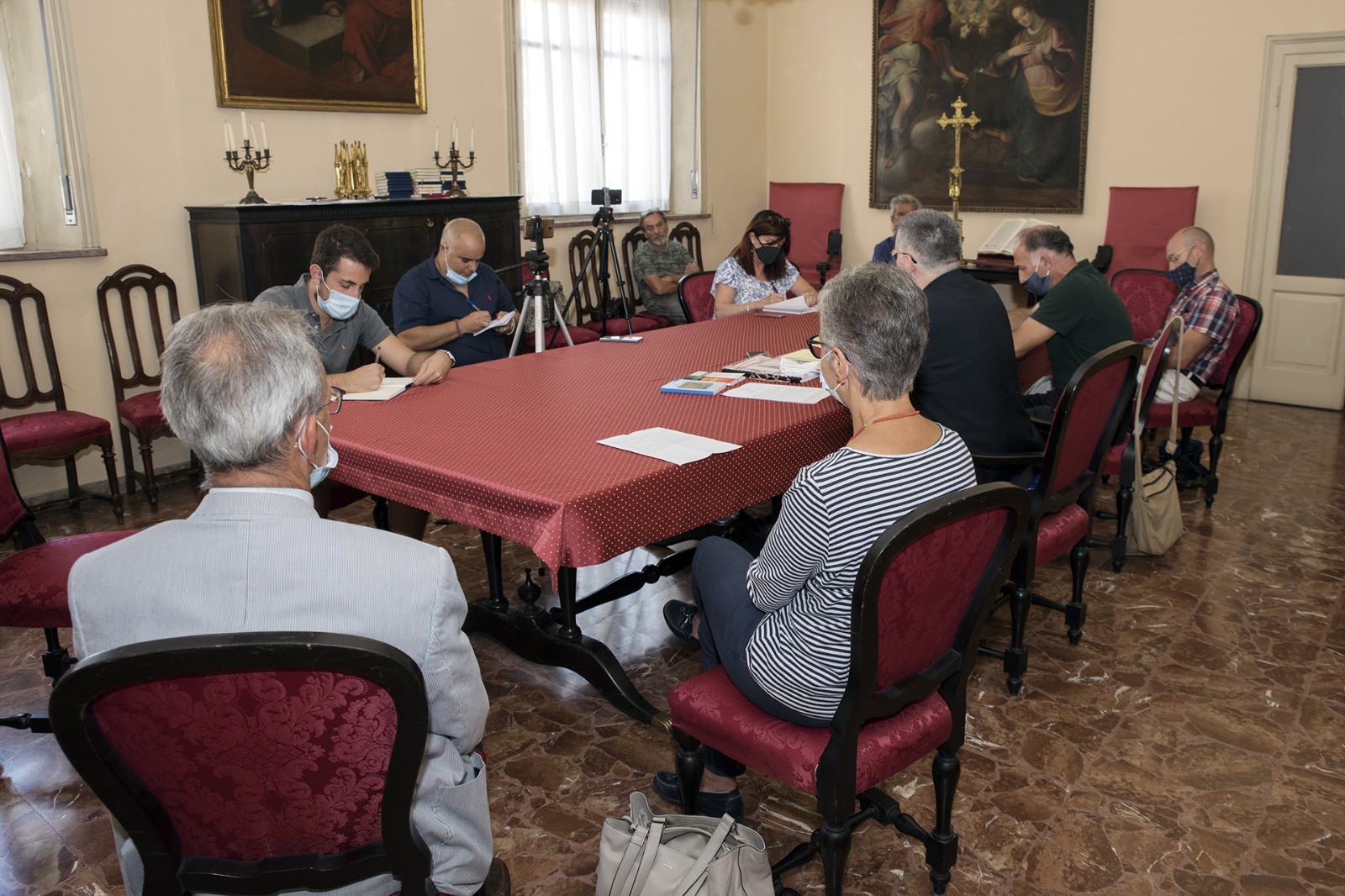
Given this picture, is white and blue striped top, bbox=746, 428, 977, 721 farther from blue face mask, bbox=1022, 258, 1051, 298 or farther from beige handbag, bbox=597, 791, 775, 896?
blue face mask, bbox=1022, 258, 1051, 298

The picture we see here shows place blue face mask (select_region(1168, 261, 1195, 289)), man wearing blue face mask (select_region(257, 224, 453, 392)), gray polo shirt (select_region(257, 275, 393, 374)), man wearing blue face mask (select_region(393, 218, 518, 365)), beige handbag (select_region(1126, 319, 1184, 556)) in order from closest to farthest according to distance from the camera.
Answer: man wearing blue face mask (select_region(257, 224, 453, 392)) < gray polo shirt (select_region(257, 275, 393, 374)) < beige handbag (select_region(1126, 319, 1184, 556)) < man wearing blue face mask (select_region(393, 218, 518, 365)) < blue face mask (select_region(1168, 261, 1195, 289))

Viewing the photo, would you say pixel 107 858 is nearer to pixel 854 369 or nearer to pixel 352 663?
pixel 352 663

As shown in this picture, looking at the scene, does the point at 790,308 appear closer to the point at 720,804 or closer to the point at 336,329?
the point at 336,329

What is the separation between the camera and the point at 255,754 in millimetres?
1234

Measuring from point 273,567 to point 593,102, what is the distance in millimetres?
6558

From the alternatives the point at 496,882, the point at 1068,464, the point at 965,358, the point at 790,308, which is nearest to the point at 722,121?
the point at 790,308

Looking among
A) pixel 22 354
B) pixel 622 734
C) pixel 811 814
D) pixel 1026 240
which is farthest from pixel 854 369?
pixel 22 354

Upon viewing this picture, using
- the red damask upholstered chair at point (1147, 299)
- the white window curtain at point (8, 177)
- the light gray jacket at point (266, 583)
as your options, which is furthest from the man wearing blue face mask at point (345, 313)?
the red damask upholstered chair at point (1147, 299)

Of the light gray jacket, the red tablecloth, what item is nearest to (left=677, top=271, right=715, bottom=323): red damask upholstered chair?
the red tablecloth

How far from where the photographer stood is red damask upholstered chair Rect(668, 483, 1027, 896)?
1.70 metres

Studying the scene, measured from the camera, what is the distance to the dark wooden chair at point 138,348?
4.75 m

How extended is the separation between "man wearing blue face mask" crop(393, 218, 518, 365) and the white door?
5093 mm

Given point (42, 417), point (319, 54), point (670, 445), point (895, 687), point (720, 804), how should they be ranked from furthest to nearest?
point (319, 54) → point (42, 417) → point (670, 445) → point (720, 804) → point (895, 687)

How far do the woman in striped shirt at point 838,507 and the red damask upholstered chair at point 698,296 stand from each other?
3061 mm
